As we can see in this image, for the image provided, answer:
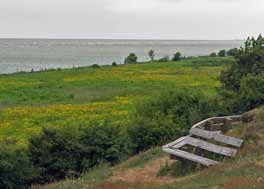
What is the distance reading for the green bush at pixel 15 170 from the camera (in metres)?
16.0

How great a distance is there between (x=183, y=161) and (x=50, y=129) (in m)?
5.03

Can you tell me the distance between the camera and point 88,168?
57.6ft

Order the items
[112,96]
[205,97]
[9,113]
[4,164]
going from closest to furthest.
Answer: [4,164]
[205,97]
[9,113]
[112,96]

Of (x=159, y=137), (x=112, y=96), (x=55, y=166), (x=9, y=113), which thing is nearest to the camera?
(x=55, y=166)

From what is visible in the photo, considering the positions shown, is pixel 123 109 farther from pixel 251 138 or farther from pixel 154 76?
pixel 154 76

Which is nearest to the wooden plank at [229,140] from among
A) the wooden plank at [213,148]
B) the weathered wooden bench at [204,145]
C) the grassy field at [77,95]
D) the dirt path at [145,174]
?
the weathered wooden bench at [204,145]

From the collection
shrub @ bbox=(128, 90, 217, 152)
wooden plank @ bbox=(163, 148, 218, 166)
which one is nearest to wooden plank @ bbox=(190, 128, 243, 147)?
wooden plank @ bbox=(163, 148, 218, 166)

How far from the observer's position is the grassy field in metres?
30.3

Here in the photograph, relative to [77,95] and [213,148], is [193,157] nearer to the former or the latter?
[213,148]

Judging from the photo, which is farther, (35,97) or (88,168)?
(35,97)

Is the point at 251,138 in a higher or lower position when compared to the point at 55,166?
higher

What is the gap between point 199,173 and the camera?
1324cm

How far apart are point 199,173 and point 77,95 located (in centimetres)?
3238

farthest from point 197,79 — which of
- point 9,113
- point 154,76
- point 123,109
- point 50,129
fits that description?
point 50,129
